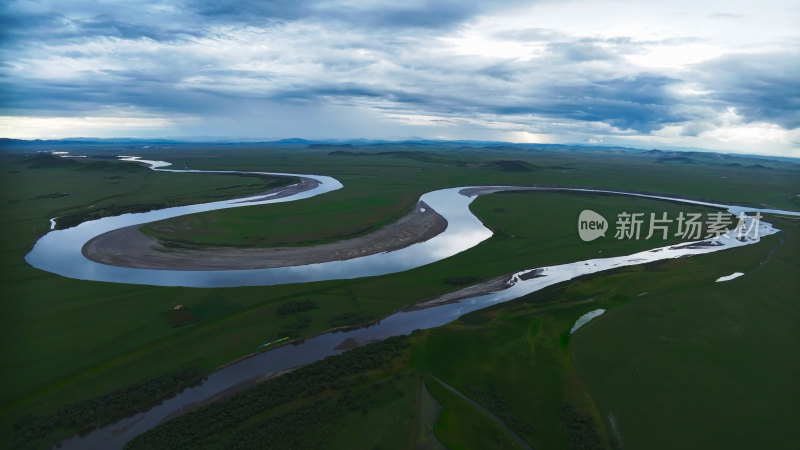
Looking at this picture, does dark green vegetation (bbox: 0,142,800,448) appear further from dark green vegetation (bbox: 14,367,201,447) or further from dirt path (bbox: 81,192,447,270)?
dirt path (bbox: 81,192,447,270)

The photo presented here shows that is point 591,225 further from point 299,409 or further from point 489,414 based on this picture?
point 299,409

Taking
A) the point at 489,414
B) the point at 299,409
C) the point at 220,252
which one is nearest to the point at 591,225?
the point at 489,414

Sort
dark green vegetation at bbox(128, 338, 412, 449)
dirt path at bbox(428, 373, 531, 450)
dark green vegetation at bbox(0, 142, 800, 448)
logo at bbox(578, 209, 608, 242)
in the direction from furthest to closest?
logo at bbox(578, 209, 608, 242)
dark green vegetation at bbox(0, 142, 800, 448)
dirt path at bbox(428, 373, 531, 450)
dark green vegetation at bbox(128, 338, 412, 449)

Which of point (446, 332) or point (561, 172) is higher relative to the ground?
point (561, 172)

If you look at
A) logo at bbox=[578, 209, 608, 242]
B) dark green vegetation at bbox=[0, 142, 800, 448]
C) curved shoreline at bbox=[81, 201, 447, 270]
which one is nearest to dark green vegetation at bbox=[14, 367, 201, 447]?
dark green vegetation at bbox=[0, 142, 800, 448]

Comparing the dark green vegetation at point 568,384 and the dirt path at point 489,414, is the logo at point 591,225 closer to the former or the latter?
the dark green vegetation at point 568,384

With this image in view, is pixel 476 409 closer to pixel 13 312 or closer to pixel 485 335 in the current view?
pixel 485 335

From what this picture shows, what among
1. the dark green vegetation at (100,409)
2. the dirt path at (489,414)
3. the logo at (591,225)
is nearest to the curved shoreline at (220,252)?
the dark green vegetation at (100,409)

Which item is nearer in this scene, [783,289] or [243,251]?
[783,289]

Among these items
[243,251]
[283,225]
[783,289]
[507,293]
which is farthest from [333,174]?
[783,289]
